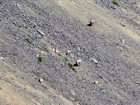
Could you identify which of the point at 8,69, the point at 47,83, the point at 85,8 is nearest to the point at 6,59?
the point at 8,69

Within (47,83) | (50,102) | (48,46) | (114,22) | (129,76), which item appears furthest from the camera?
(114,22)

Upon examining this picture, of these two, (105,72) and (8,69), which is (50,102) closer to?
(8,69)

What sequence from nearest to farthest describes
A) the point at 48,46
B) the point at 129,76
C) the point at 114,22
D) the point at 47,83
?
the point at 47,83 → the point at 48,46 → the point at 129,76 → the point at 114,22

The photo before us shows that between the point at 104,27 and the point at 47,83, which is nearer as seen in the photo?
the point at 47,83

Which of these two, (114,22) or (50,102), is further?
(114,22)

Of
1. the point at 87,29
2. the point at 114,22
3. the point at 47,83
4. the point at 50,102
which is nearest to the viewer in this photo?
the point at 50,102

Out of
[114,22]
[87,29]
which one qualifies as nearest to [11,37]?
[87,29]

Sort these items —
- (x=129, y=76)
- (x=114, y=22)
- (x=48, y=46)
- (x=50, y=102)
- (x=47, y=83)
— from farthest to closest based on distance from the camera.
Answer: (x=114, y=22) → (x=129, y=76) → (x=48, y=46) → (x=47, y=83) → (x=50, y=102)

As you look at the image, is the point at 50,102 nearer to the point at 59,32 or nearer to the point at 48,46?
the point at 48,46
